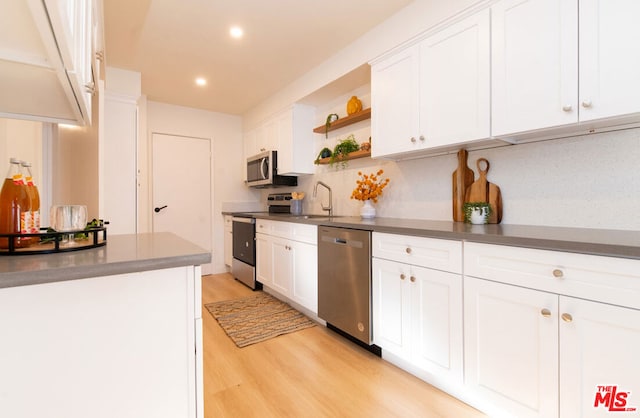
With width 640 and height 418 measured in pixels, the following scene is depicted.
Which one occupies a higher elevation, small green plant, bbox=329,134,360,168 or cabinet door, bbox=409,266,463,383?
small green plant, bbox=329,134,360,168

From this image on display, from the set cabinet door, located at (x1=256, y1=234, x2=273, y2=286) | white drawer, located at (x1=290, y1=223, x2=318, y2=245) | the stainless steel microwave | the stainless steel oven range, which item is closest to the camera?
white drawer, located at (x1=290, y1=223, x2=318, y2=245)

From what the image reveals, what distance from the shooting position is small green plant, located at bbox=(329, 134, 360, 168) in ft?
9.89

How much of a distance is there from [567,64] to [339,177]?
7.21 feet

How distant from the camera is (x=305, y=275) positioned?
2.73 metres

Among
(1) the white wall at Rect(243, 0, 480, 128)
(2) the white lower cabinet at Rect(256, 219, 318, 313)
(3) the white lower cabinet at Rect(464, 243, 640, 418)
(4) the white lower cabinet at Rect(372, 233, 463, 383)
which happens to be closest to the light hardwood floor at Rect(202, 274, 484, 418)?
(4) the white lower cabinet at Rect(372, 233, 463, 383)

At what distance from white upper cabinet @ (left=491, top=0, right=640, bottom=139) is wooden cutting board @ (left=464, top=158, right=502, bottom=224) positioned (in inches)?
14.9

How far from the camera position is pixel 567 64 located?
1.42 meters

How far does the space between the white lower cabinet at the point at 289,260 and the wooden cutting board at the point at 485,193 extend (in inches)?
48.8

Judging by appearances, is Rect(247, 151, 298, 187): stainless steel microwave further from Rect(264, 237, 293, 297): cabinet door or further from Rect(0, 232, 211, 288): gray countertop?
Rect(0, 232, 211, 288): gray countertop

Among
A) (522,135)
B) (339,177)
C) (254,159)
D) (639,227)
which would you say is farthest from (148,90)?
(639,227)

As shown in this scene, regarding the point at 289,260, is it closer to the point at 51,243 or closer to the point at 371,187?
the point at 371,187

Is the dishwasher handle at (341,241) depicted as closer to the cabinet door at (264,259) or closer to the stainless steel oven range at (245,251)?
the cabinet door at (264,259)

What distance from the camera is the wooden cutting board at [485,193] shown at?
6.40 ft

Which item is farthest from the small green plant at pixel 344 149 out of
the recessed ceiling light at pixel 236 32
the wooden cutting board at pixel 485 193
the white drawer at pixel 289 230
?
the recessed ceiling light at pixel 236 32
